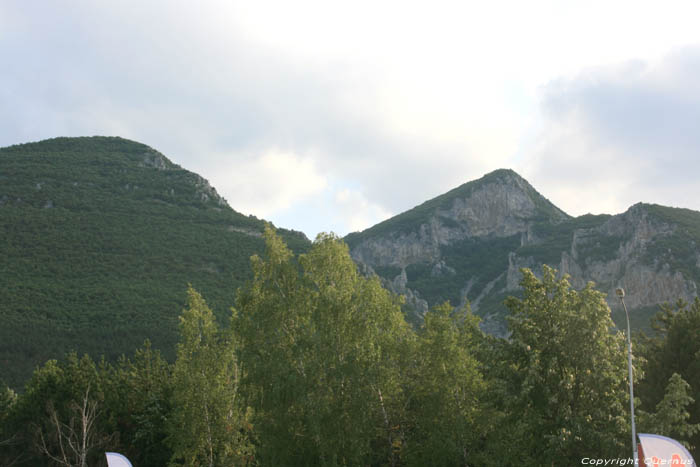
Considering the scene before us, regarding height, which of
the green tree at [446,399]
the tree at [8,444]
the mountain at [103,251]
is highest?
the mountain at [103,251]

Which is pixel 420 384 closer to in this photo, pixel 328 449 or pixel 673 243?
pixel 328 449

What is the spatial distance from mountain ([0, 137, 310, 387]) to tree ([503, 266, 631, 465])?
64859mm

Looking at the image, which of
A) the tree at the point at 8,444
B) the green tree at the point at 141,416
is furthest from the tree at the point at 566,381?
the tree at the point at 8,444

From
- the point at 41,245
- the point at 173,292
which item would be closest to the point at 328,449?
the point at 173,292

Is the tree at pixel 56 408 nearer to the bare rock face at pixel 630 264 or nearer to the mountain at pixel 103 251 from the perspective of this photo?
the mountain at pixel 103 251

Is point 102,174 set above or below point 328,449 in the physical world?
above

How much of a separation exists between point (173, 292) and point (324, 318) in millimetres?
82290

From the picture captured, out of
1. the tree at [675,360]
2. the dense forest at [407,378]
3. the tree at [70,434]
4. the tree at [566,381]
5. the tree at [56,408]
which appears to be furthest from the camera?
the tree at [56,408]

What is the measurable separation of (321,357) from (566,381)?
10015mm

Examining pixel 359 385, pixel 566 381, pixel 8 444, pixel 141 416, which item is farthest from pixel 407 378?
pixel 8 444

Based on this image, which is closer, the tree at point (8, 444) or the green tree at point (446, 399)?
the green tree at point (446, 399)

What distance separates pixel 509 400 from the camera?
21906mm

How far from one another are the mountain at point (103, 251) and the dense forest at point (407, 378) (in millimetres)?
48712

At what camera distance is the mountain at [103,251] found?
288 ft
